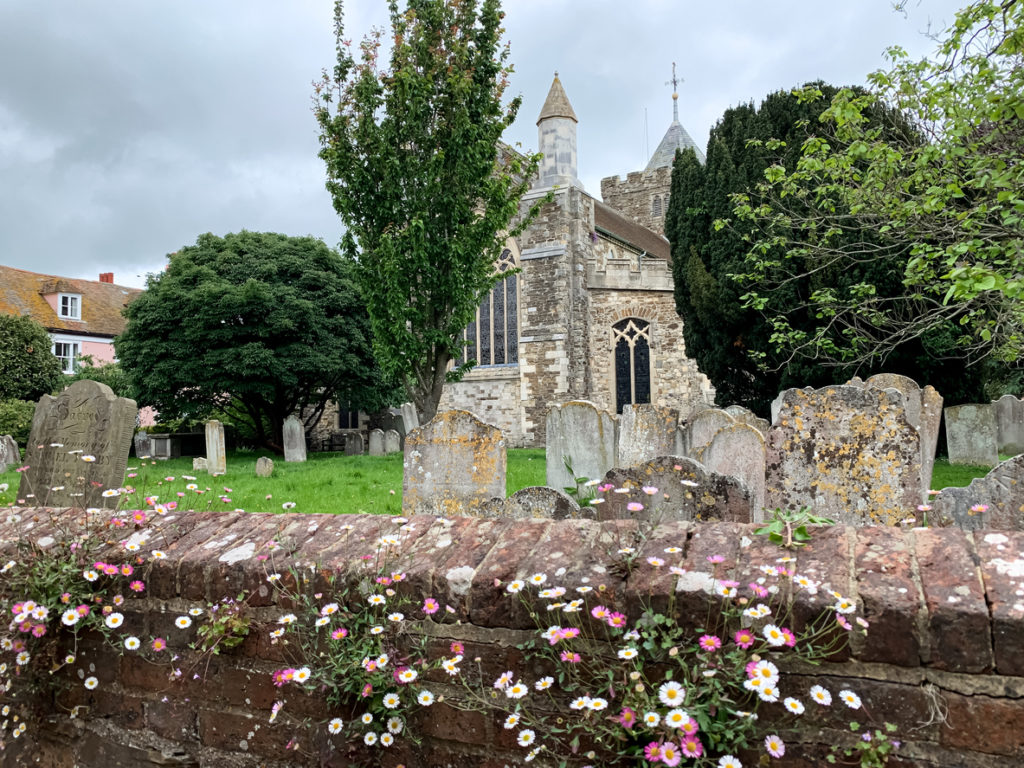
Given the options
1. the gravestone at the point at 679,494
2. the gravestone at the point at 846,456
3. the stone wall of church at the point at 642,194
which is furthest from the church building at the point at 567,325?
the gravestone at the point at 679,494

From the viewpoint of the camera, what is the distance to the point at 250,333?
19.4m

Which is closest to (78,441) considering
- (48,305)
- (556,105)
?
(556,105)

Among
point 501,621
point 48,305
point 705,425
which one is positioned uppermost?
point 48,305

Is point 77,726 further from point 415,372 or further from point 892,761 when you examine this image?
point 415,372

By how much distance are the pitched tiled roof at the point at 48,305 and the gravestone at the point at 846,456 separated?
110ft

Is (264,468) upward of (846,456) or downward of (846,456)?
downward

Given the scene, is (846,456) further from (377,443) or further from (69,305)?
(69,305)

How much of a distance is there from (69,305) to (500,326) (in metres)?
23.3

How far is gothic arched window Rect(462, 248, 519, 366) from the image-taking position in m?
23.2

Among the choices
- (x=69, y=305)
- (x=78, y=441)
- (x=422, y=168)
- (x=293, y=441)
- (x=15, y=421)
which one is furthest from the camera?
(x=69, y=305)

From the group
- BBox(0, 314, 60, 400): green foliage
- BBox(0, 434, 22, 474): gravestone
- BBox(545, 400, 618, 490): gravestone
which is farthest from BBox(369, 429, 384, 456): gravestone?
BBox(545, 400, 618, 490): gravestone

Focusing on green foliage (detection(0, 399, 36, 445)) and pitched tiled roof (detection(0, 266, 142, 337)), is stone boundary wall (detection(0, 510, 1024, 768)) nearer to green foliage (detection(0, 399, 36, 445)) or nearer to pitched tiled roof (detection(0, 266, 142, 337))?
green foliage (detection(0, 399, 36, 445))

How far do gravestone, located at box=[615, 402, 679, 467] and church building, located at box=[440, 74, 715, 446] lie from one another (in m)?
13.8

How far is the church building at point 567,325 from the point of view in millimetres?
21750
